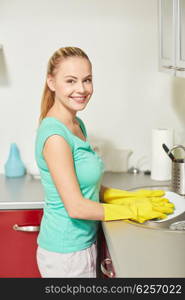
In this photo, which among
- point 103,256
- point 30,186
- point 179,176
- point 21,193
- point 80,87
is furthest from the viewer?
point 30,186

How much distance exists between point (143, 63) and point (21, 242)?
107 centimetres

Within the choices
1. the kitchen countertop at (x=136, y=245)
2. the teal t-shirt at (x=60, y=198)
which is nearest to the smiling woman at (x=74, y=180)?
the teal t-shirt at (x=60, y=198)

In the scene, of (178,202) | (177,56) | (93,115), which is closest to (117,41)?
(93,115)

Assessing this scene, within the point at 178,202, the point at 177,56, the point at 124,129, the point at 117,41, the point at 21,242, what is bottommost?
the point at 21,242

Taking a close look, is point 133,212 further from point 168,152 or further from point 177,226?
point 168,152

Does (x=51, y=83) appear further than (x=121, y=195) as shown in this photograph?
No

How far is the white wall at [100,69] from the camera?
92.1 inches

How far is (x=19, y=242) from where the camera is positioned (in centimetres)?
200

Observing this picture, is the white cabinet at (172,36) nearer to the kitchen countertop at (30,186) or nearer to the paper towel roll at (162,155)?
the paper towel roll at (162,155)

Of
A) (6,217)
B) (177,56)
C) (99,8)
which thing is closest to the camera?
(177,56)

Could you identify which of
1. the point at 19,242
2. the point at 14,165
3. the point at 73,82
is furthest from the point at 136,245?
the point at 14,165

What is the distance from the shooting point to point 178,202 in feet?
6.33

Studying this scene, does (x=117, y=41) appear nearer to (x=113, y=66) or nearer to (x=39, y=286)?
(x=113, y=66)

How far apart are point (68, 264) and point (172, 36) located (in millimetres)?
976
